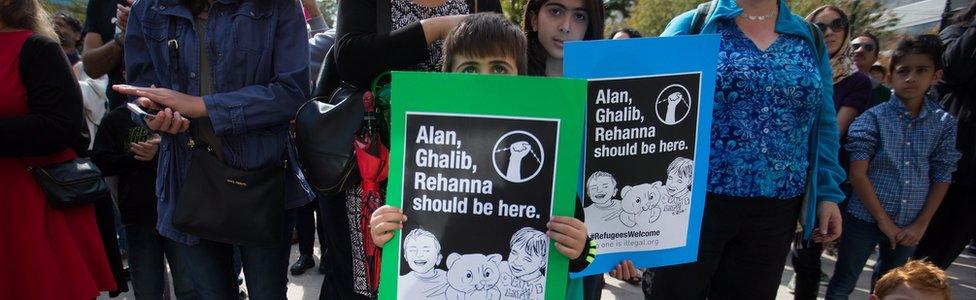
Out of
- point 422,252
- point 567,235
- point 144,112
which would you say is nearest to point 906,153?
point 567,235

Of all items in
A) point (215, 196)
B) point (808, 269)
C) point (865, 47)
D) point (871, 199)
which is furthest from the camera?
point (865, 47)

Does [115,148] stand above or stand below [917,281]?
above

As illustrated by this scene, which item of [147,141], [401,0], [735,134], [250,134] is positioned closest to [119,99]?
[147,141]

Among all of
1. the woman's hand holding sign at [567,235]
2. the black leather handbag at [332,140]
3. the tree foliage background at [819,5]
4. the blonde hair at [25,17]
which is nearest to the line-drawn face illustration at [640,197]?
the woman's hand holding sign at [567,235]

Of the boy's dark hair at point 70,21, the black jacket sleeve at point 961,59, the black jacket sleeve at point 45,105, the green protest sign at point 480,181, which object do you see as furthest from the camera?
the boy's dark hair at point 70,21

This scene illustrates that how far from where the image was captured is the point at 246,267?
2.34 metres

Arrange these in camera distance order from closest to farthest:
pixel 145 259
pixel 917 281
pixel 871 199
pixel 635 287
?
1. pixel 917 281
2. pixel 145 259
3. pixel 871 199
4. pixel 635 287

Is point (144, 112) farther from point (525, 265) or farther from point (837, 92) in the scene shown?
point (837, 92)

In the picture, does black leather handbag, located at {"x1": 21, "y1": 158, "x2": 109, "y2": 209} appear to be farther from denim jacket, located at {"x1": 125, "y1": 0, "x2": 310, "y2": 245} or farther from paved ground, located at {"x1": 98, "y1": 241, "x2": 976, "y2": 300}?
paved ground, located at {"x1": 98, "y1": 241, "x2": 976, "y2": 300}

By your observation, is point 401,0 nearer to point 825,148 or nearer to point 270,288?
point 270,288

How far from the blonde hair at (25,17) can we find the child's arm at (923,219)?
13.5ft

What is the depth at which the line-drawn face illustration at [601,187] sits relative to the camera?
1902 millimetres

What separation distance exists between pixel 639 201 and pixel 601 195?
0.12 metres

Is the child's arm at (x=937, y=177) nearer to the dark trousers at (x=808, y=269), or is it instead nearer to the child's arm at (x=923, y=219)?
the child's arm at (x=923, y=219)
